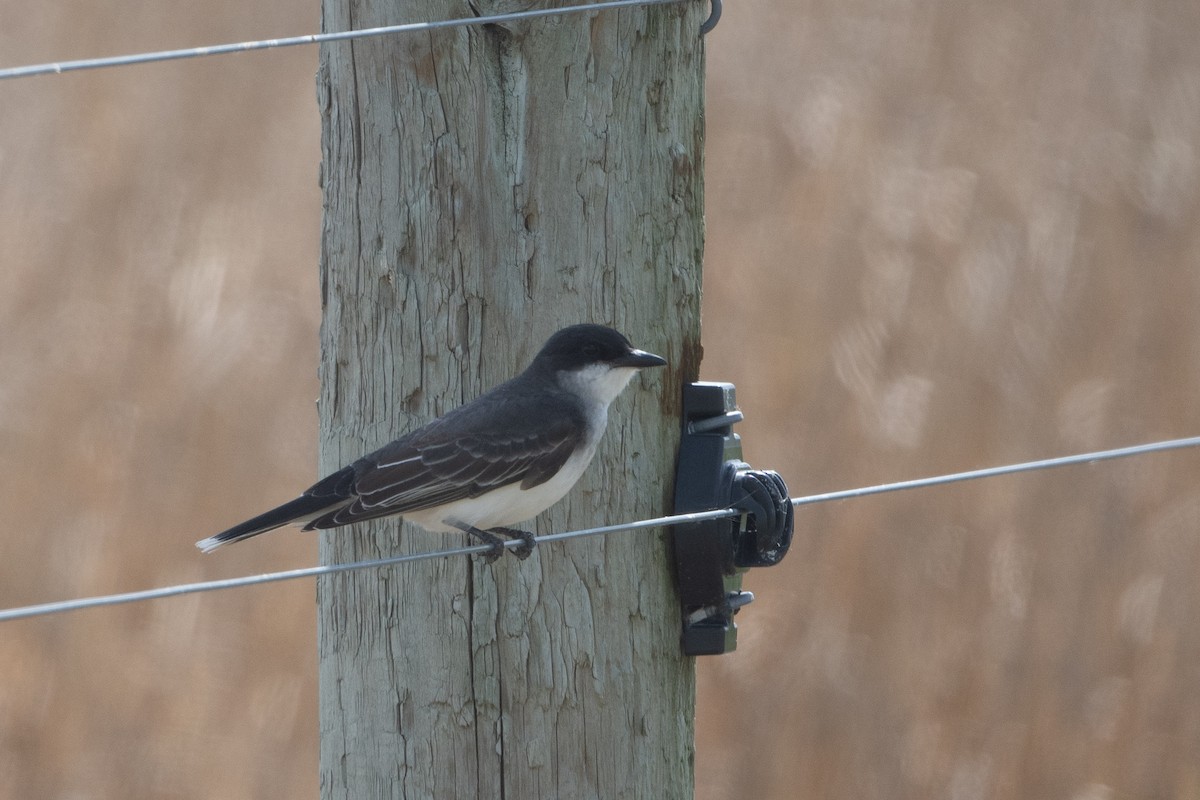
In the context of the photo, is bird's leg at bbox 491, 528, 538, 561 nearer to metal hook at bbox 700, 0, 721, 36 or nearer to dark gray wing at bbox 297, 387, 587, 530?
dark gray wing at bbox 297, 387, 587, 530

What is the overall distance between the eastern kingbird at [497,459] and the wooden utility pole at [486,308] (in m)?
0.07

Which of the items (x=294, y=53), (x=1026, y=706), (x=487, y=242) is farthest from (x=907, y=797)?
(x=294, y=53)

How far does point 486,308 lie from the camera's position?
301 centimetres

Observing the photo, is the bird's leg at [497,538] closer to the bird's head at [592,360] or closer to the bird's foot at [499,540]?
the bird's foot at [499,540]

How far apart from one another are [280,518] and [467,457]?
41 cm

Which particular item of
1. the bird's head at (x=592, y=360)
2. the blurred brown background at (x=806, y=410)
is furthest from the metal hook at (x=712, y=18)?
the blurred brown background at (x=806, y=410)

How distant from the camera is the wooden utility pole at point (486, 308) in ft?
9.80

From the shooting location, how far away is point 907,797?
5.57 m

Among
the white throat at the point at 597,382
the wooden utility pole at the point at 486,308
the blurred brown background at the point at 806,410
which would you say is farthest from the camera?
the blurred brown background at the point at 806,410

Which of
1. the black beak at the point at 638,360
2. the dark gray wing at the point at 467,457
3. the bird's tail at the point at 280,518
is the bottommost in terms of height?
the bird's tail at the point at 280,518

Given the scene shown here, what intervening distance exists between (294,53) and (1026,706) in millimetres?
4125

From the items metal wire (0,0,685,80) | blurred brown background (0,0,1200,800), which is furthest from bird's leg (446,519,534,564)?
blurred brown background (0,0,1200,800)

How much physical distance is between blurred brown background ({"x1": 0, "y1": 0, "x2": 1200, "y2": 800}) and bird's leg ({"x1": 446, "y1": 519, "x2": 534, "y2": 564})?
8.00 feet

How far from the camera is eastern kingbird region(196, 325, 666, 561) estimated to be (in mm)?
3023
